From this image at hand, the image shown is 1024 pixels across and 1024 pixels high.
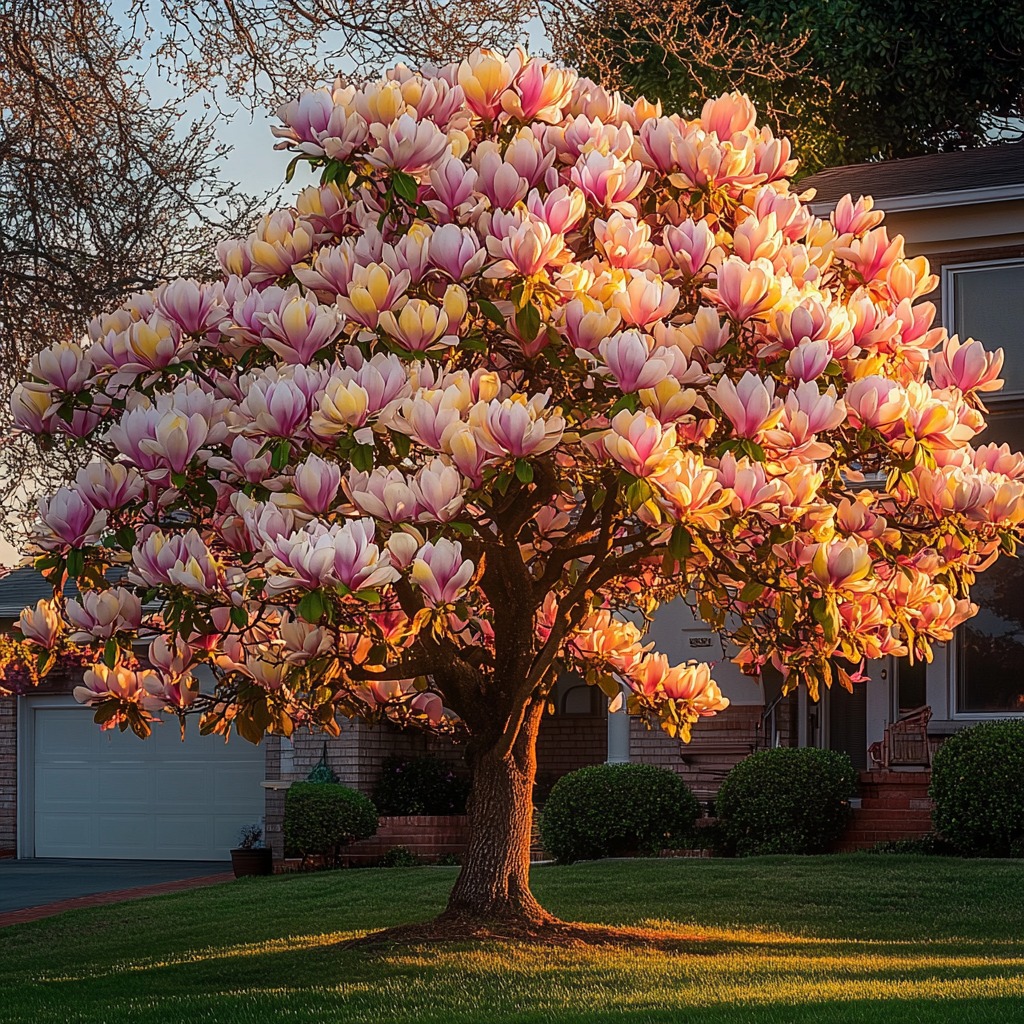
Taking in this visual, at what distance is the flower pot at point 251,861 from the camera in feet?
53.8

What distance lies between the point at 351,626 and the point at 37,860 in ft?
53.6

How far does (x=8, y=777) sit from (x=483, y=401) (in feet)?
56.4

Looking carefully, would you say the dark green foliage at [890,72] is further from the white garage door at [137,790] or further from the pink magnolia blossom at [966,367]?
the pink magnolia blossom at [966,367]

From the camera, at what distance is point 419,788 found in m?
18.5

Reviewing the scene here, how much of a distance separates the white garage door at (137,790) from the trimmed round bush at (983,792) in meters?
9.23

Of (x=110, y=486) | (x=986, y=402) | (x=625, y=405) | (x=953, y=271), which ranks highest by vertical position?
(x=953, y=271)

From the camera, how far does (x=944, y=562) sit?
7301 mm

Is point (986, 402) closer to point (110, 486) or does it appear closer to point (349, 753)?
point (349, 753)

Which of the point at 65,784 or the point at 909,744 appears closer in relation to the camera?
the point at 909,744

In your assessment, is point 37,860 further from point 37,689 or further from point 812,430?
point 812,430

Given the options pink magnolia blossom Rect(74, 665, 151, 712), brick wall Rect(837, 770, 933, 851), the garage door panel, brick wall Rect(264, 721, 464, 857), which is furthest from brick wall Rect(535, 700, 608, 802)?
pink magnolia blossom Rect(74, 665, 151, 712)

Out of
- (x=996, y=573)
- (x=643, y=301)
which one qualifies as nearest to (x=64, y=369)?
(x=643, y=301)

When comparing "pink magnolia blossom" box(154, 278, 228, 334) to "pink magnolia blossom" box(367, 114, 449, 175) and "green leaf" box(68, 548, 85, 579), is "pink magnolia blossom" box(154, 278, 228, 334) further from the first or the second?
"green leaf" box(68, 548, 85, 579)

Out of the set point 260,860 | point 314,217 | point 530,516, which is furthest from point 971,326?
point 314,217
